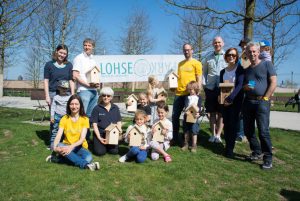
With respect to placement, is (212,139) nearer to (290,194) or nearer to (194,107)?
(194,107)

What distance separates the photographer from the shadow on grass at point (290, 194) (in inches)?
171

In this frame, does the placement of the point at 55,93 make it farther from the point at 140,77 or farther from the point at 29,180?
the point at 140,77

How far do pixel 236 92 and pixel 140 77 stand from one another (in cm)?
493

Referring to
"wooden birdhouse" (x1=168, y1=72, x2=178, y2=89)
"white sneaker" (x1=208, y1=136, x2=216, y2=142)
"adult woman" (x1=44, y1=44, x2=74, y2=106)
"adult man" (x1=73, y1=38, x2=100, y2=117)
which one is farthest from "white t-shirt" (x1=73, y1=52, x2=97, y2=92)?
"white sneaker" (x1=208, y1=136, x2=216, y2=142)

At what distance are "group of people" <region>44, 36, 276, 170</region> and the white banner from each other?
128 inches

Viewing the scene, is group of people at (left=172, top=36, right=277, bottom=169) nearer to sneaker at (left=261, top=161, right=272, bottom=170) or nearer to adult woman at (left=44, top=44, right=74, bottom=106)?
sneaker at (left=261, top=161, right=272, bottom=170)

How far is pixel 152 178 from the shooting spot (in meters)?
4.74

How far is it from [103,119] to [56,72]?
129 cm

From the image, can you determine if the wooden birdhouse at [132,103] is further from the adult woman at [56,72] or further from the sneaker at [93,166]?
the sneaker at [93,166]

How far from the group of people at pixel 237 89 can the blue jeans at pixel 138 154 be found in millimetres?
1230

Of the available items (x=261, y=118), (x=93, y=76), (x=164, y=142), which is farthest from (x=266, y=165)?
(x=93, y=76)

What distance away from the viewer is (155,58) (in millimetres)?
10203

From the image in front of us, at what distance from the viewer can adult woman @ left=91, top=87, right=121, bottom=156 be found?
232 inches

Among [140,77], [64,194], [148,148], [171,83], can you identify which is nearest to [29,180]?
[64,194]
